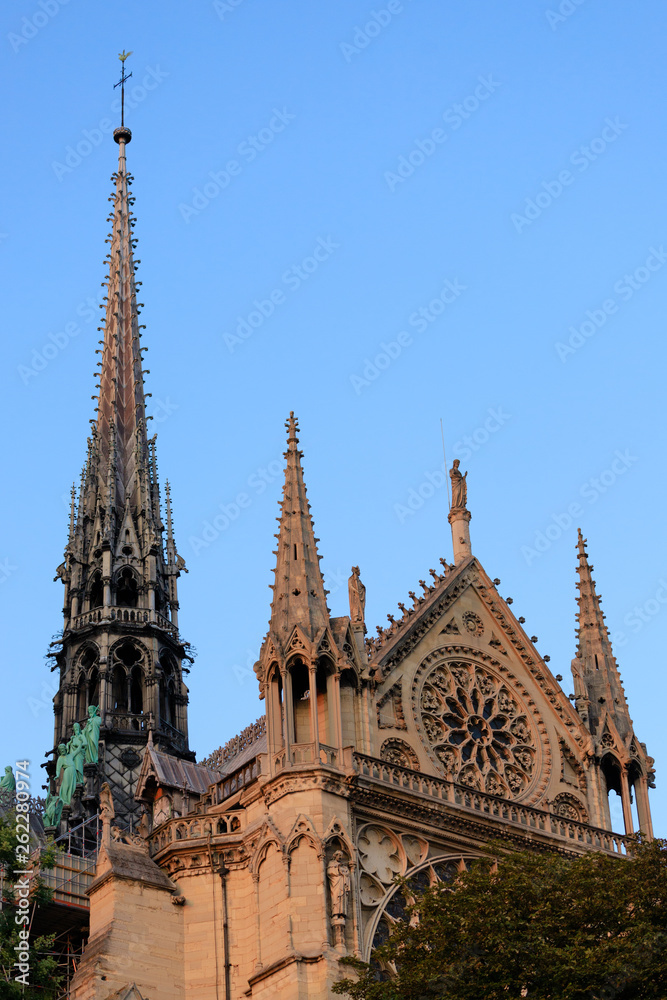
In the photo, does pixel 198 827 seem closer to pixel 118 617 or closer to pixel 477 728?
pixel 477 728

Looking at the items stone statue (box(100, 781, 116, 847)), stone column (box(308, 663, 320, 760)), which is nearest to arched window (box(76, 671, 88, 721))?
stone statue (box(100, 781, 116, 847))

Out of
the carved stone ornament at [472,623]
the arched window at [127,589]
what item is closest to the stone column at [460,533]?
the carved stone ornament at [472,623]

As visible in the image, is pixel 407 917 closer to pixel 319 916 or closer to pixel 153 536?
pixel 319 916

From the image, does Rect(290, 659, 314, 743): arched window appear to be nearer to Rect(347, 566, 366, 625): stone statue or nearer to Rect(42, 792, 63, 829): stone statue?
Rect(347, 566, 366, 625): stone statue

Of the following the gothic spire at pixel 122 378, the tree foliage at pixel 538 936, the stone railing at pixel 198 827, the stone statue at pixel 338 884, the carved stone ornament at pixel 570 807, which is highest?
the gothic spire at pixel 122 378

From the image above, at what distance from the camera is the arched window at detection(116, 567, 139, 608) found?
64938 mm

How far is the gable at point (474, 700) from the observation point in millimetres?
42906

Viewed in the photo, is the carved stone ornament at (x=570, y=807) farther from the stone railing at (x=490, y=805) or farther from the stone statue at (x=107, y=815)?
the stone statue at (x=107, y=815)

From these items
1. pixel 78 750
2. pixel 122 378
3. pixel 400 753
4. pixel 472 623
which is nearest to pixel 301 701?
pixel 400 753

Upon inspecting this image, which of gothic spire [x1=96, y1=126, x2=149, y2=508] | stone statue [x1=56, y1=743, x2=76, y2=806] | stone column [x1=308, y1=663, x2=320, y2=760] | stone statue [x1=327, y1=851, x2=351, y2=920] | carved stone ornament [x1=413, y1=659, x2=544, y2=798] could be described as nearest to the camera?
stone statue [x1=327, y1=851, x2=351, y2=920]

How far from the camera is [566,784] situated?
1795 inches

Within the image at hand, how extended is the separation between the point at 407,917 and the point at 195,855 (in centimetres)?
532

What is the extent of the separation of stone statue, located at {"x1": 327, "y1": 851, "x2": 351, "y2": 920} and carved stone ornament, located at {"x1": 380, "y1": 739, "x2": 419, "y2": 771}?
167 inches

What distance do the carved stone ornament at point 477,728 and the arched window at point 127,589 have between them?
2210 cm
